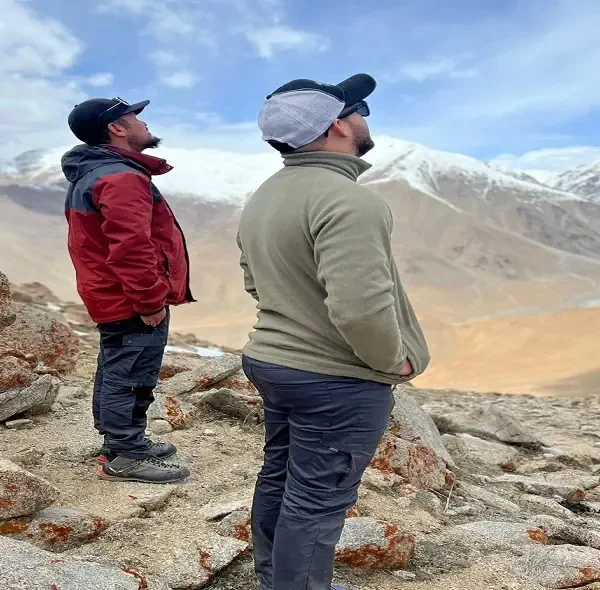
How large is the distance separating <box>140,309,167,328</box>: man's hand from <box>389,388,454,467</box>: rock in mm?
1800

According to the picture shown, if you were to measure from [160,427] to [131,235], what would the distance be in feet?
5.71

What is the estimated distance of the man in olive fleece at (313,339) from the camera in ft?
6.64

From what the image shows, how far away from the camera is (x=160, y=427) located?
444 centimetres

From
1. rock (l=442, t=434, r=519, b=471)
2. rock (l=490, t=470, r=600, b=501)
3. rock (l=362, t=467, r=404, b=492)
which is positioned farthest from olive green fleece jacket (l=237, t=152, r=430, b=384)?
rock (l=442, t=434, r=519, b=471)

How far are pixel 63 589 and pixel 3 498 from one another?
74cm

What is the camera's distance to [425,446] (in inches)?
170

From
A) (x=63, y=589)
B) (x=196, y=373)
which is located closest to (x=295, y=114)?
(x=63, y=589)

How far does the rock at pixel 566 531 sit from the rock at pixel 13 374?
3048mm

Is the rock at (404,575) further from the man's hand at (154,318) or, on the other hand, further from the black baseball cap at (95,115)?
the black baseball cap at (95,115)

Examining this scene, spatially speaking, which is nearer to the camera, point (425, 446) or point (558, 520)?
point (558, 520)

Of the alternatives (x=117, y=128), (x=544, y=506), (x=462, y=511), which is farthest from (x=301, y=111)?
(x=544, y=506)

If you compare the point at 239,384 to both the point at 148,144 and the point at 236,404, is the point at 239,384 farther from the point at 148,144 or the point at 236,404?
the point at 148,144

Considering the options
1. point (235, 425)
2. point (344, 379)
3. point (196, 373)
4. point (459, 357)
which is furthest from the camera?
point (459, 357)

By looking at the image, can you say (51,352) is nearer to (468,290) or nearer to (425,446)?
(425,446)
